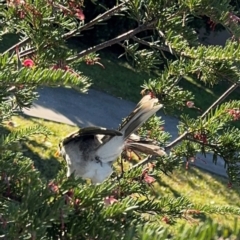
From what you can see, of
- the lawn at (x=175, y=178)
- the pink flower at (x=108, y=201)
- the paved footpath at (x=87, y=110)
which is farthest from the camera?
the paved footpath at (x=87, y=110)

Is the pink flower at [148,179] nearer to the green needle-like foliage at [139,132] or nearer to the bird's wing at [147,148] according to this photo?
the green needle-like foliage at [139,132]

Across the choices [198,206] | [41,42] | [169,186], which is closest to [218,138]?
[198,206]

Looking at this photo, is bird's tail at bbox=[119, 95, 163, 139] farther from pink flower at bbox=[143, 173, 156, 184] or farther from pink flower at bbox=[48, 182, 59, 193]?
pink flower at bbox=[48, 182, 59, 193]

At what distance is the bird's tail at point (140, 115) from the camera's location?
130cm

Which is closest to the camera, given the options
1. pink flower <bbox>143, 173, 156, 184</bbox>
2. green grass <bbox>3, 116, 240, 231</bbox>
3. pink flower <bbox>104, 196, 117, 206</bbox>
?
pink flower <bbox>104, 196, 117, 206</bbox>

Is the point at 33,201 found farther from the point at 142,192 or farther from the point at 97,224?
the point at 142,192

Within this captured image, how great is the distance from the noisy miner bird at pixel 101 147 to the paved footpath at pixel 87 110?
3.96 meters

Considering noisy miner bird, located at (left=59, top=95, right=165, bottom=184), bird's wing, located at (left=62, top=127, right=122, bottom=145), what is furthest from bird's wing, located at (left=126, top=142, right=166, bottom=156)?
bird's wing, located at (left=62, top=127, right=122, bottom=145)

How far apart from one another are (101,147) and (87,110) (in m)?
4.74

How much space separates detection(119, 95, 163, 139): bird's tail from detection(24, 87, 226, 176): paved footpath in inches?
159

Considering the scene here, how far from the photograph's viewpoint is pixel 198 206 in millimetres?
1371

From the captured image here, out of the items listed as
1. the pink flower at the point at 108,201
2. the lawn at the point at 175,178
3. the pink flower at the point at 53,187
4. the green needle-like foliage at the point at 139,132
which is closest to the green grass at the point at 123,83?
the lawn at the point at 175,178

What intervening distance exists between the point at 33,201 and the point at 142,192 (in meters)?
0.66

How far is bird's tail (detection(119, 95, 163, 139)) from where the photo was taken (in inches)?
51.0
